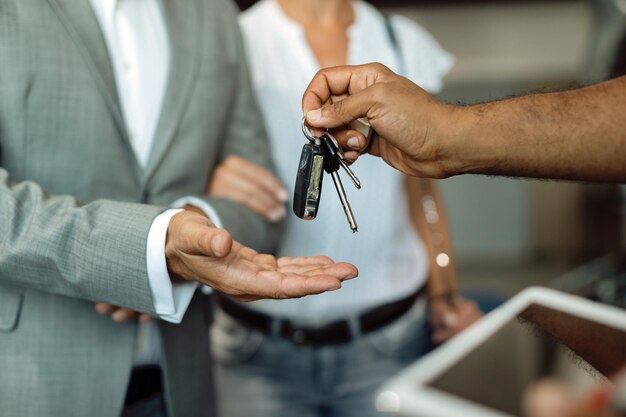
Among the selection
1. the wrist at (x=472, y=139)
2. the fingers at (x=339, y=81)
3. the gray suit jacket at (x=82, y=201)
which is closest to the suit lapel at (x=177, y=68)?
the gray suit jacket at (x=82, y=201)

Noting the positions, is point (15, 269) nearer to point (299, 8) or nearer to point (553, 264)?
point (299, 8)

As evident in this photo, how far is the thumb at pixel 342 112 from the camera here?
71 cm

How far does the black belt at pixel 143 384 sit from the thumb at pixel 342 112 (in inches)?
19.5

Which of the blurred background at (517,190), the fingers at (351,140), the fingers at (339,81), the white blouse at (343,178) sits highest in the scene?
the fingers at (339,81)

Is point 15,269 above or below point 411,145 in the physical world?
below

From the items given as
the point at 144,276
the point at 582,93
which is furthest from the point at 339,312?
the point at 582,93

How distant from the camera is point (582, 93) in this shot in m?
0.71

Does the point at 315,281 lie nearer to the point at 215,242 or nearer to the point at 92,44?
the point at 215,242

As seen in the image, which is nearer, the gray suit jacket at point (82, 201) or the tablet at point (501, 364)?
the tablet at point (501, 364)

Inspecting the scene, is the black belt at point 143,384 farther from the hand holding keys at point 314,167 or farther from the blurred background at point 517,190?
the blurred background at point 517,190

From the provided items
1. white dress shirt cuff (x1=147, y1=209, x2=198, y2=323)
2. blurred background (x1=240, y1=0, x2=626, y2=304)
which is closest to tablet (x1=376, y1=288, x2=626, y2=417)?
white dress shirt cuff (x1=147, y1=209, x2=198, y2=323)

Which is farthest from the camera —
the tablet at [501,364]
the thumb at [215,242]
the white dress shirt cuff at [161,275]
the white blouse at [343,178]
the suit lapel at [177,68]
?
the white blouse at [343,178]

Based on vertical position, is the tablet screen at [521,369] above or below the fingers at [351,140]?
below

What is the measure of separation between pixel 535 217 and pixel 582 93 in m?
3.46
